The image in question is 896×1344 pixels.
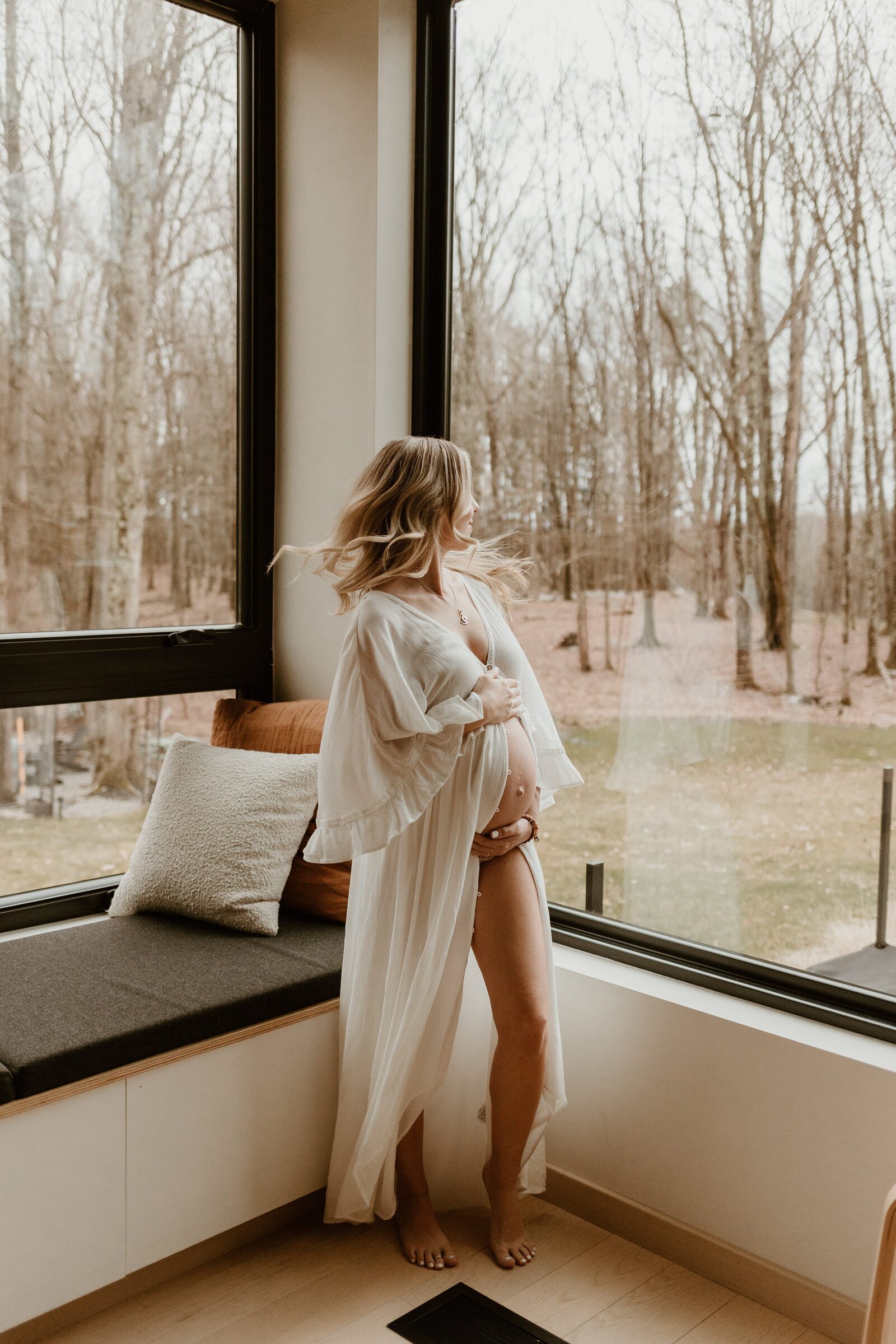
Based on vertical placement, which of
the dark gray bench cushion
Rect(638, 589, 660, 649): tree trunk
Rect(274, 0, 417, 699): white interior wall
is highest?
Rect(274, 0, 417, 699): white interior wall

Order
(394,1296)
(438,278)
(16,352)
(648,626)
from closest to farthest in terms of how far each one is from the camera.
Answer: (394,1296)
(648,626)
(16,352)
(438,278)

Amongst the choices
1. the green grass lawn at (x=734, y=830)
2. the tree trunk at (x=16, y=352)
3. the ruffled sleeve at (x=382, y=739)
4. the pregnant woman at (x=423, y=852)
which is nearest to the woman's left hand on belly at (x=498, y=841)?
the pregnant woman at (x=423, y=852)

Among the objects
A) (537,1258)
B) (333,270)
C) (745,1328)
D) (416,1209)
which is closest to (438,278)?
(333,270)

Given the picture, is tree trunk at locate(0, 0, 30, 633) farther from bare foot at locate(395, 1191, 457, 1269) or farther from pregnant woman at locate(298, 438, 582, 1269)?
bare foot at locate(395, 1191, 457, 1269)

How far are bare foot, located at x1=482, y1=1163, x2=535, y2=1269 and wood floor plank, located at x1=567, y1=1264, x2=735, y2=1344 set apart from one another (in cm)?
21

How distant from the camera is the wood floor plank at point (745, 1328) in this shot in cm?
209

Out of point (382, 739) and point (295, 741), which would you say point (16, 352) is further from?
point (382, 739)

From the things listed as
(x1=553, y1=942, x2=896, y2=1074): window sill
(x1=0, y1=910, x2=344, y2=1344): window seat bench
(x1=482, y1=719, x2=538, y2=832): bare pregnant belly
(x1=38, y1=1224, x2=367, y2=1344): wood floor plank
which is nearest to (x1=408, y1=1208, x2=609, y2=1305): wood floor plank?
(x1=38, y1=1224, x2=367, y2=1344): wood floor plank

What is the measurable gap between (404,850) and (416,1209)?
788 mm

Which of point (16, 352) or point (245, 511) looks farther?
point (245, 511)

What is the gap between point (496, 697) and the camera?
7.29 ft

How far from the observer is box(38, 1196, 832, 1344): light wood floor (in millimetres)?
2096

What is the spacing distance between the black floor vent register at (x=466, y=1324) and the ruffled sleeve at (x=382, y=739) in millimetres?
894

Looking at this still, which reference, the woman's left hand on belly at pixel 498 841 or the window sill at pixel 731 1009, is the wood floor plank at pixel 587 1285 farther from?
the woman's left hand on belly at pixel 498 841
